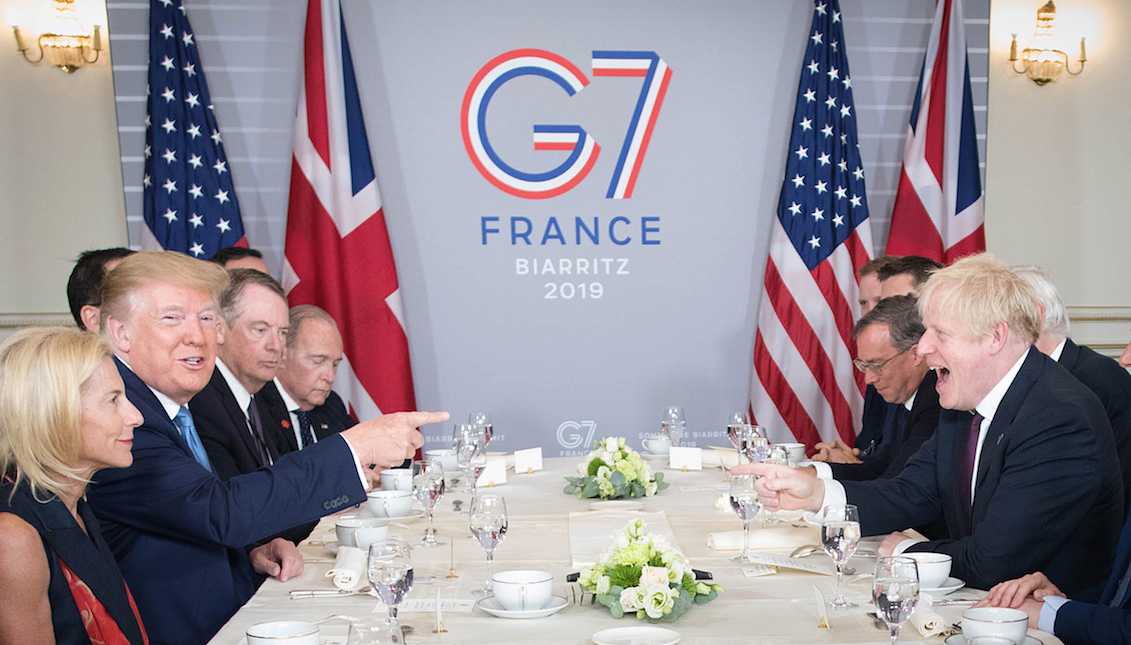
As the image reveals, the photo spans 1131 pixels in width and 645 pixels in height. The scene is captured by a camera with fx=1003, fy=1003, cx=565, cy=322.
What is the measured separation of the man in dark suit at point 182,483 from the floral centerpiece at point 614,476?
0.91 metres

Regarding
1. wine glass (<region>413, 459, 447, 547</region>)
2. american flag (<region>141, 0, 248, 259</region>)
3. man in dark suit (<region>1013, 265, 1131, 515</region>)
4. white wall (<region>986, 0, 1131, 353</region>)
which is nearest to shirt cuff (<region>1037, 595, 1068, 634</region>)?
man in dark suit (<region>1013, 265, 1131, 515</region>)

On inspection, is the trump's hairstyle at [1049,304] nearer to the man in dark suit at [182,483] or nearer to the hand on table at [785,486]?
the hand on table at [785,486]

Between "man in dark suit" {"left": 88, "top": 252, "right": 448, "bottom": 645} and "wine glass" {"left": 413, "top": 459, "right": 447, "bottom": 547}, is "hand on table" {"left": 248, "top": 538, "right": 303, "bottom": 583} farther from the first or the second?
"wine glass" {"left": 413, "top": 459, "right": 447, "bottom": 547}

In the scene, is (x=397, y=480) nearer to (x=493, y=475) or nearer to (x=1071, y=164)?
(x=493, y=475)

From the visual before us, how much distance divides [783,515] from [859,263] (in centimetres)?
272

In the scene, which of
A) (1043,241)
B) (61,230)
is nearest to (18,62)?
(61,230)

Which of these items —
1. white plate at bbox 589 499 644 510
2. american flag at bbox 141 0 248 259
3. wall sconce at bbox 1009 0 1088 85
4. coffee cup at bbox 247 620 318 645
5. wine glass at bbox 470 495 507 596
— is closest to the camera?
coffee cup at bbox 247 620 318 645

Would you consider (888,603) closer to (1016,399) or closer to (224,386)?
(1016,399)

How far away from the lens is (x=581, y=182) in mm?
5520

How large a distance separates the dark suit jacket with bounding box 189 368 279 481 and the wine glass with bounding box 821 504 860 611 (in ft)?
5.87

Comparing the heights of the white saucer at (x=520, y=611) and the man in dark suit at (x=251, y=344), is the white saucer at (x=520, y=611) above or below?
below

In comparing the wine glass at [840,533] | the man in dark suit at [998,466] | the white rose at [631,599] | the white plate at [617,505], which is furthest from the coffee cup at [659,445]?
the white rose at [631,599]

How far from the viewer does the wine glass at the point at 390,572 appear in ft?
5.93

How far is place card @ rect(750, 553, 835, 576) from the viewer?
92.2 inches
